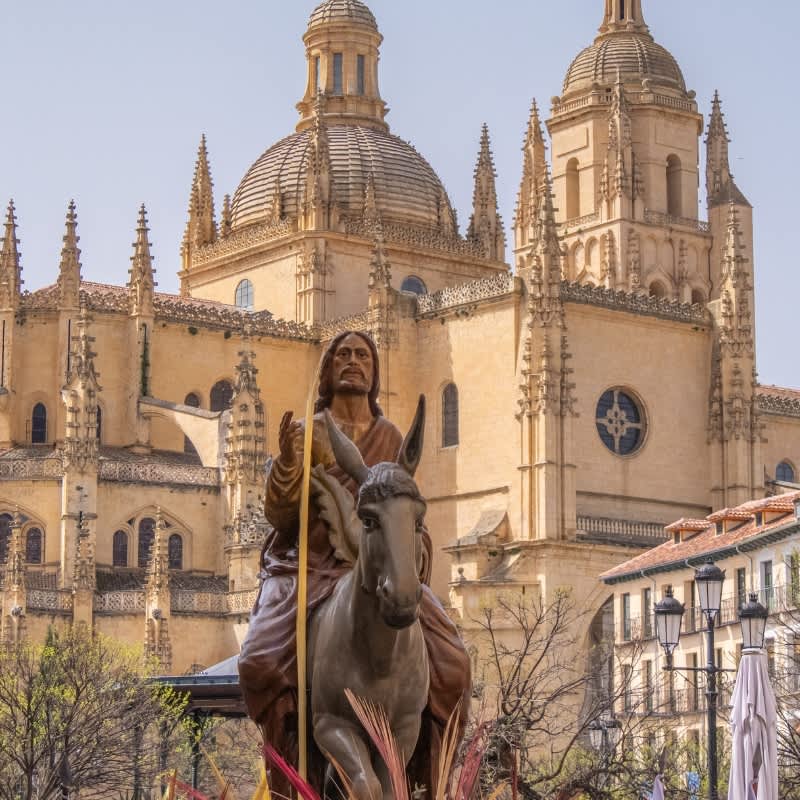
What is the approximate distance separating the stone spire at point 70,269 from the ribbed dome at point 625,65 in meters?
19.4

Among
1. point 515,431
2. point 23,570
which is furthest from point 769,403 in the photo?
point 23,570

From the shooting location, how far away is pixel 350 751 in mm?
9070

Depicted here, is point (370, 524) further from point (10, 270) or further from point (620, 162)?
point (620, 162)

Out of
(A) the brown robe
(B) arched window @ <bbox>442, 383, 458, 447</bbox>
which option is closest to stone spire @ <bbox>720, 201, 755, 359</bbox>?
(B) arched window @ <bbox>442, 383, 458, 447</bbox>

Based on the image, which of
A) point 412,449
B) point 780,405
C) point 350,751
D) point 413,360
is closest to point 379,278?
point 413,360

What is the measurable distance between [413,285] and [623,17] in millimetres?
14094

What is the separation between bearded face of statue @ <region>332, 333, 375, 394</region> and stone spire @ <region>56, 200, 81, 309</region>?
49752mm

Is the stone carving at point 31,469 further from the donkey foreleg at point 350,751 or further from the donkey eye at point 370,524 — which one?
the donkey eye at point 370,524

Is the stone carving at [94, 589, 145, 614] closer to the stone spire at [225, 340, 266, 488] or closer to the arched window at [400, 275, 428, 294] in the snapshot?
the stone spire at [225, 340, 266, 488]

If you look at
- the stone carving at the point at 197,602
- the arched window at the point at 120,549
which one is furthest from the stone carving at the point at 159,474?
the stone carving at the point at 197,602

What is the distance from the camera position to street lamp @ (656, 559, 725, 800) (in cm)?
1931

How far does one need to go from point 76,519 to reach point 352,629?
45292 millimetres

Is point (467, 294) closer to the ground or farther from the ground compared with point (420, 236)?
closer to the ground

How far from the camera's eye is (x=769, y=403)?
217 feet
